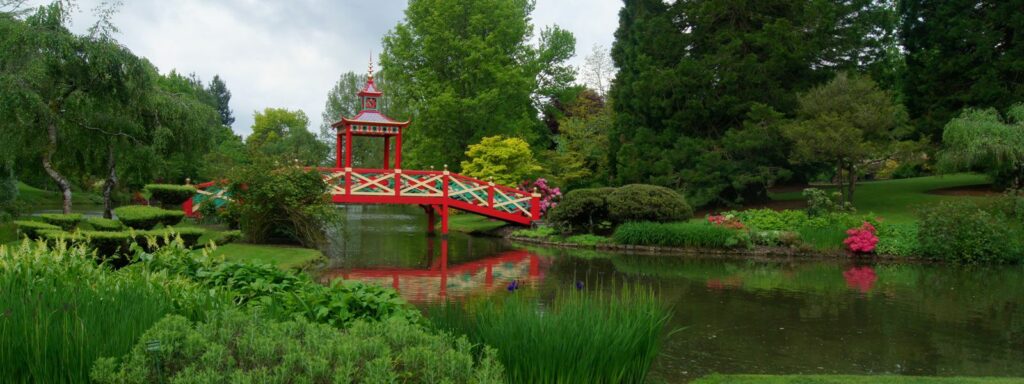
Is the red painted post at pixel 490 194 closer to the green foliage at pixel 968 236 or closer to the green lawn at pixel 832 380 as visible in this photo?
the green foliage at pixel 968 236

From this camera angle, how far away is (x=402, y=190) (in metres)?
21.2

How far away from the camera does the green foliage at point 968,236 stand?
1552 cm

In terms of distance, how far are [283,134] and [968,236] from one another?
50197mm

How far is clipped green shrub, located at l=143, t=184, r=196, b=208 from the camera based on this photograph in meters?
17.4

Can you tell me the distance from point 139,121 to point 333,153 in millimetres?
39135

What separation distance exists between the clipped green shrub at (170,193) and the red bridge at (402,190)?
54 centimetres

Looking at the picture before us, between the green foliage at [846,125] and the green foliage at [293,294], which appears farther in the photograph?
the green foliage at [846,125]

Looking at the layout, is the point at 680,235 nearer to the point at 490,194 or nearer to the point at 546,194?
the point at 490,194

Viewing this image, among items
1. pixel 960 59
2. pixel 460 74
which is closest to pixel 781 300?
pixel 960 59

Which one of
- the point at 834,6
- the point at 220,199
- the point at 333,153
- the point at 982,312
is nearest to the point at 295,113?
the point at 333,153

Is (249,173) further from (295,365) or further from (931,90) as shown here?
(931,90)

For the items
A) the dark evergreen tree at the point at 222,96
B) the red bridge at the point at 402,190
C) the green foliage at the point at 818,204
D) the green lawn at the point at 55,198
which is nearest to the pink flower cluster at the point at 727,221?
the green foliage at the point at 818,204

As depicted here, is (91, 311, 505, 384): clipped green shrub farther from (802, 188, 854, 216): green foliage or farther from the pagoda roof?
the pagoda roof

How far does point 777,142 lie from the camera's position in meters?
22.9
